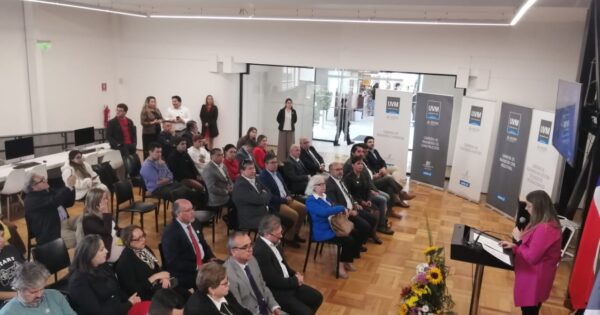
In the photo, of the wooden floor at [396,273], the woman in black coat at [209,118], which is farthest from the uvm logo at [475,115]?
the woman in black coat at [209,118]

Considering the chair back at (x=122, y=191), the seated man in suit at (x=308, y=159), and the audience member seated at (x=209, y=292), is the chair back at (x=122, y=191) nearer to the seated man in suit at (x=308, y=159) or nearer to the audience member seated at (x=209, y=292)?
the seated man in suit at (x=308, y=159)

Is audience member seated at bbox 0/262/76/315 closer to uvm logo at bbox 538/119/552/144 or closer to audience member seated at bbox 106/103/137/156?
audience member seated at bbox 106/103/137/156

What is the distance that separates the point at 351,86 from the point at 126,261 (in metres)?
7.93

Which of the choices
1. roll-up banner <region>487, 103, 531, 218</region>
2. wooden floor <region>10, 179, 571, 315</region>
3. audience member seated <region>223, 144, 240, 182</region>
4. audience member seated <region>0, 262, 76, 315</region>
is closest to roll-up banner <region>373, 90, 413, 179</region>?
roll-up banner <region>487, 103, 531, 218</region>

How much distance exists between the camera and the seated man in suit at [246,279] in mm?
3518

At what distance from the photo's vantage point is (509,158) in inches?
317

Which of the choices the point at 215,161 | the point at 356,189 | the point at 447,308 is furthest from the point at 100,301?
the point at 356,189

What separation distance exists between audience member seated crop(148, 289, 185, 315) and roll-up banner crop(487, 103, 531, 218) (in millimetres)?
6267

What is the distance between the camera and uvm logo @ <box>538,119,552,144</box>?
7.14 meters

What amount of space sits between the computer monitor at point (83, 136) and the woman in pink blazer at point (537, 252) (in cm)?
679

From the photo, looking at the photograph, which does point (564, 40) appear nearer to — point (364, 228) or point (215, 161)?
point (364, 228)

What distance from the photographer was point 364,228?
5.84 metres

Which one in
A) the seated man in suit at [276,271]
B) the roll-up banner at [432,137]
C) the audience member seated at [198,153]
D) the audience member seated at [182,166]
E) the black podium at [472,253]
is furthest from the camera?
the roll-up banner at [432,137]

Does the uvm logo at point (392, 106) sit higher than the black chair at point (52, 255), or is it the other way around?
the uvm logo at point (392, 106)
